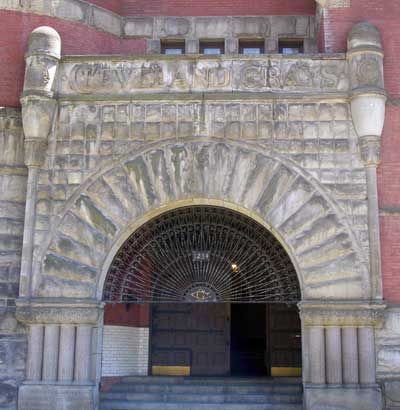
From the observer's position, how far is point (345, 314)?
1108cm

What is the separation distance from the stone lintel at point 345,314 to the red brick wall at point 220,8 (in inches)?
256

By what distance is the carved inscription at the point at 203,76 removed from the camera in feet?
39.5

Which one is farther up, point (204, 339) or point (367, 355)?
point (204, 339)

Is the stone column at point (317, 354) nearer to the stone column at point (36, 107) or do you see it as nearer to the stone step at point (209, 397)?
the stone step at point (209, 397)

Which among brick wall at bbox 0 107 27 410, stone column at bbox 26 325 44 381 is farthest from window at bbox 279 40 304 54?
stone column at bbox 26 325 44 381

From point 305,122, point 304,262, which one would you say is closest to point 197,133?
point 305,122

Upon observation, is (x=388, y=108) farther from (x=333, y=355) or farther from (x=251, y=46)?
(x=333, y=355)

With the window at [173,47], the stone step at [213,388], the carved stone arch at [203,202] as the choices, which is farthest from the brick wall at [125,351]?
the window at [173,47]

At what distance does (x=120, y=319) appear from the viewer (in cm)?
1389

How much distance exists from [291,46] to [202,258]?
16.9 ft

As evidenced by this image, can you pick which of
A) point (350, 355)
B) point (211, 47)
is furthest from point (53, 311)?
point (211, 47)

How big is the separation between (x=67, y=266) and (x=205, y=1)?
6513 millimetres

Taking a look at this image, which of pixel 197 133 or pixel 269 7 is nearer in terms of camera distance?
pixel 197 133

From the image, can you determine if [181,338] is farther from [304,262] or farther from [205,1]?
[205,1]
